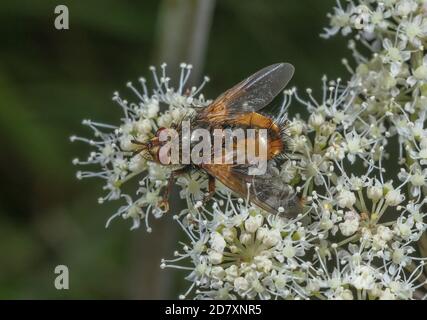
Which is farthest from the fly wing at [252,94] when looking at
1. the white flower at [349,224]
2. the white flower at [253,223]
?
the white flower at [349,224]

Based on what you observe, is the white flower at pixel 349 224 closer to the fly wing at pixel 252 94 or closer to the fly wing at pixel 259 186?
the fly wing at pixel 259 186

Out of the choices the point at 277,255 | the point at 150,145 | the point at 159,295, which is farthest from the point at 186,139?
the point at 159,295

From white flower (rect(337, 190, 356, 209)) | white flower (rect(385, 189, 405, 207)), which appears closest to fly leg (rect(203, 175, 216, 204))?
white flower (rect(337, 190, 356, 209))

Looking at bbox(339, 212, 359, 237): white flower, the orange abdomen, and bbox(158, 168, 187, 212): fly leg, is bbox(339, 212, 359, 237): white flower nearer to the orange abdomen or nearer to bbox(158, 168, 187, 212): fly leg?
the orange abdomen

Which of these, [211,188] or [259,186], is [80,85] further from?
[259,186]

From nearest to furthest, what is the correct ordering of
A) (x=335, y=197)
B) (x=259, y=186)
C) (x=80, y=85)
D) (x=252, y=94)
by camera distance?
(x=259, y=186) < (x=335, y=197) < (x=252, y=94) < (x=80, y=85)

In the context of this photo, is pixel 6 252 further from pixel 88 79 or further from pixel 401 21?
pixel 401 21

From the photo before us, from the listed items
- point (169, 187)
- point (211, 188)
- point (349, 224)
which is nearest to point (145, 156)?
point (169, 187)
